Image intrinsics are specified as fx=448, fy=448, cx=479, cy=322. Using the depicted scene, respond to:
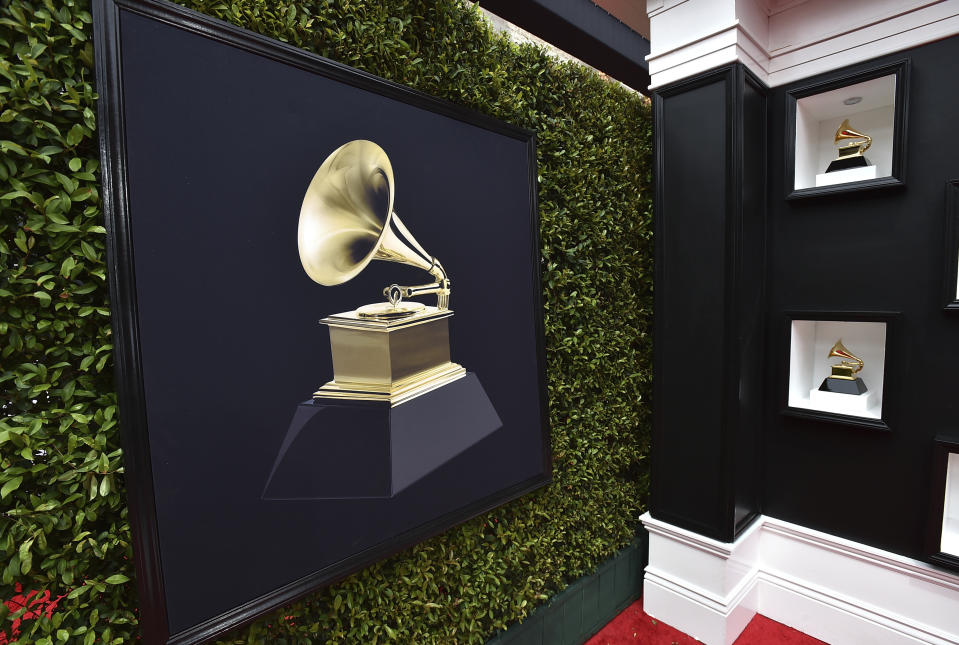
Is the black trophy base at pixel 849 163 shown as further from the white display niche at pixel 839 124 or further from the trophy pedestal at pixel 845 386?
the trophy pedestal at pixel 845 386

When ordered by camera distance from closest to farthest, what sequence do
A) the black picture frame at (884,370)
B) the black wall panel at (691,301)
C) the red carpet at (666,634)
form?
the black picture frame at (884,370) < the black wall panel at (691,301) < the red carpet at (666,634)

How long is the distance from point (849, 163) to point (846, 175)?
6 cm

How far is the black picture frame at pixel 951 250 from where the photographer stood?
5.14 ft

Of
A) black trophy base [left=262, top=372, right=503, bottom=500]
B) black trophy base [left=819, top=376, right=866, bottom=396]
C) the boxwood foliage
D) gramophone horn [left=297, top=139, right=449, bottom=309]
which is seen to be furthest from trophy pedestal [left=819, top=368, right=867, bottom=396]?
gramophone horn [left=297, top=139, right=449, bottom=309]

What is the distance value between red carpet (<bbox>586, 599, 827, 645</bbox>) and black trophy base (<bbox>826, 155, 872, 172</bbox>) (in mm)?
2028

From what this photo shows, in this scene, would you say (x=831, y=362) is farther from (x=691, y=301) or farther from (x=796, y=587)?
(x=796, y=587)

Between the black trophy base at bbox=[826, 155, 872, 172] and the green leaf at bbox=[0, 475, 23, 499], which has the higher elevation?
the black trophy base at bbox=[826, 155, 872, 172]

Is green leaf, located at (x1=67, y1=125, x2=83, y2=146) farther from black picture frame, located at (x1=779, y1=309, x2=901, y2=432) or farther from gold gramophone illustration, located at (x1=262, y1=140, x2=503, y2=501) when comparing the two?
black picture frame, located at (x1=779, y1=309, x2=901, y2=432)

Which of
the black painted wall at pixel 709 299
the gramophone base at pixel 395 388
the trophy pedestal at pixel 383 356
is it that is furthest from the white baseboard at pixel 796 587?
the trophy pedestal at pixel 383 356

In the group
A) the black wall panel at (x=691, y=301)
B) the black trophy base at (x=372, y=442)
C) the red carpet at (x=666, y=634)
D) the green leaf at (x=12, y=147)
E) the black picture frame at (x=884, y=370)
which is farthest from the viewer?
the red carpet at (x=666, y=634)

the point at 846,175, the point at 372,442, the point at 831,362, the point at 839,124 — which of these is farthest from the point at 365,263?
the point at 839,124

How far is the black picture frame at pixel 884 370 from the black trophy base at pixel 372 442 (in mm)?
1429

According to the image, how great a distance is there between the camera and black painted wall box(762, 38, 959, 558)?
1.62m

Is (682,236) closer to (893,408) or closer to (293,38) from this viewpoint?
(893,408)
